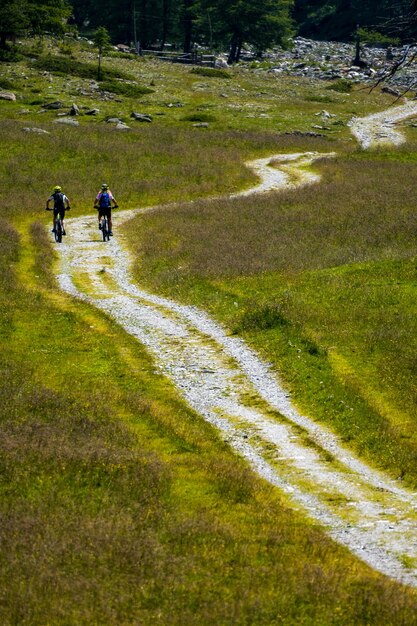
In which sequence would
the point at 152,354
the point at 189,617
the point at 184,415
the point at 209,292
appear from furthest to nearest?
the point at 209,292, the point at 152,354, the point at 184,415, the point at 189,617

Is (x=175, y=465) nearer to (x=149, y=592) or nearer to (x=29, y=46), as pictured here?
(x=149, y=592)

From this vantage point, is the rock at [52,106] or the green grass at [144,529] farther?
the rock at [52,106]

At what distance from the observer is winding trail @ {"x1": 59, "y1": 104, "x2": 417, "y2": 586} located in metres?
14.0

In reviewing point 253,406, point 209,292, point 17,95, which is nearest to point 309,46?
point 17,95

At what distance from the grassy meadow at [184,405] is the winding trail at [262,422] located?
0.50 metres

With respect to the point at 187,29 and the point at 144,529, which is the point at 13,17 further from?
the point at 144,529

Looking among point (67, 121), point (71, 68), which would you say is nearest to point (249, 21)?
point (71, 68)

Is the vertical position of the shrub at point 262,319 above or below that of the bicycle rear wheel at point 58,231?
below

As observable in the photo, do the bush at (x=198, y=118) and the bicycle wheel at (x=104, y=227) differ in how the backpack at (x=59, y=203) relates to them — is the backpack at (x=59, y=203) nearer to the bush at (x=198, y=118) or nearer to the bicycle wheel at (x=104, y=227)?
the bicycle wheel at (x=104, y=227)

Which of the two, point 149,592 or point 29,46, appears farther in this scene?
point 29,46

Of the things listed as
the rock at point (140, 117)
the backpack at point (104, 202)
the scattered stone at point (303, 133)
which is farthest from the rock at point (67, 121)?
the backpack at point (104, 202)

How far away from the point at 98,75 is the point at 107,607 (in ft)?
301

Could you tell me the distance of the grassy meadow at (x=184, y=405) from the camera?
35.4 feet

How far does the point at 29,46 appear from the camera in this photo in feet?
351
